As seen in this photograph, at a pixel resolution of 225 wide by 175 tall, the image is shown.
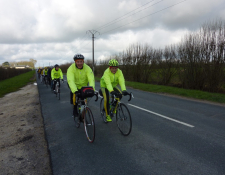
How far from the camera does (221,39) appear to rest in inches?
475

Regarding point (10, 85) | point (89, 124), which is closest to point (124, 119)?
point (89, 124)

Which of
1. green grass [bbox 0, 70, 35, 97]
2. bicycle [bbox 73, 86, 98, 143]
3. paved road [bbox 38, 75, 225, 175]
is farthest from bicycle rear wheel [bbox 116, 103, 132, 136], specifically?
green grass [bbox 0, 70, 35, 97]

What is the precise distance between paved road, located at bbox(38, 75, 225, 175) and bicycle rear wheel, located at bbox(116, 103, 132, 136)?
18 centimetres

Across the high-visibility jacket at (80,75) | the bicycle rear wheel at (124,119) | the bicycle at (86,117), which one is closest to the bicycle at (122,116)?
the bicycle rear wheel at (124,119)

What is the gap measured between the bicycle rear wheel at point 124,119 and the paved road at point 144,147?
18cm

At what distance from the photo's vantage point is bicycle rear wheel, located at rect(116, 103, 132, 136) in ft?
15.2

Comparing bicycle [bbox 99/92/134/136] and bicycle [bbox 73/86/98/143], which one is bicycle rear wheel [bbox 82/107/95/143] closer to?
bicycle [bbox 73/86/98/143]

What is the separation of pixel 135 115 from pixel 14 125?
427cm

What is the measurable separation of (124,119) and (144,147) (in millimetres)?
1000

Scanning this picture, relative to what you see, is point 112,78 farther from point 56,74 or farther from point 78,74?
point 56,74

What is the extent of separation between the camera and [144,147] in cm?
400

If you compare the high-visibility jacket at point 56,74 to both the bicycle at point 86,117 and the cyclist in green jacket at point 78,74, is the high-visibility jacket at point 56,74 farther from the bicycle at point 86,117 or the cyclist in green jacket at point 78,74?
the bicycle at point 86,117

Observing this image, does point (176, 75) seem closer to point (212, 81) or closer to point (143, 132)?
point (212, 81)

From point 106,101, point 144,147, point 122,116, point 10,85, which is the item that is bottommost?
point 144,147
